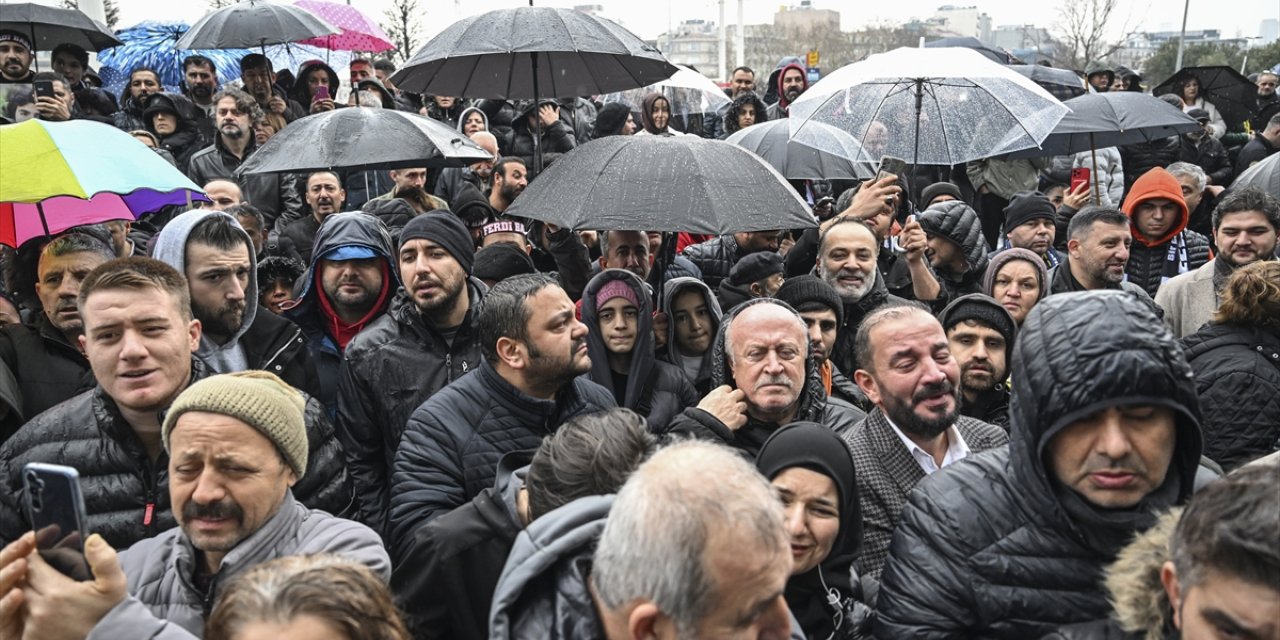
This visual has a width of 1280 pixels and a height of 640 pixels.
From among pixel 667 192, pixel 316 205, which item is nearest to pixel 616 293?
pixel 667 192

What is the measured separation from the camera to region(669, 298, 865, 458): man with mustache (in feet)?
11.6

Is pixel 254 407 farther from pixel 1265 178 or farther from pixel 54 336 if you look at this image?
pixel 1265 178

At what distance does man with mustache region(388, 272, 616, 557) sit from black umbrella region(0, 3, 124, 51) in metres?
6.99

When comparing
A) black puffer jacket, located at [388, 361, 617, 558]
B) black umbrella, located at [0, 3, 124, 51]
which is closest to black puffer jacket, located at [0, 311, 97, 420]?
black puffer jacket, located at [388, 361, 617, 558]

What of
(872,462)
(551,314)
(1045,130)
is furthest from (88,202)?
(1045,130)

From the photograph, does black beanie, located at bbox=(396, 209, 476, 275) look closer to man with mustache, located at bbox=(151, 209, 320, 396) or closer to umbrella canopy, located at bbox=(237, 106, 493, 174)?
man with mustache, located at bbox=(151, 209, 320, 396)

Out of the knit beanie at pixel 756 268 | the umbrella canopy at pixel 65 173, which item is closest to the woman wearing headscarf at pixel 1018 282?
the knit beanie at pixel 756 268

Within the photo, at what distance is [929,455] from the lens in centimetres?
334

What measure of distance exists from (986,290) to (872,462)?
2.53m

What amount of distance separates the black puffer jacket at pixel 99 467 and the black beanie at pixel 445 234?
1645 millimetres

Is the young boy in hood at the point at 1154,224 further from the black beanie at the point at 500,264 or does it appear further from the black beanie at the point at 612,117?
the black beanie at the point at 612,117

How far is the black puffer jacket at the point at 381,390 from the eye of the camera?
4.07 m

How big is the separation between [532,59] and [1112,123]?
17.0 feet

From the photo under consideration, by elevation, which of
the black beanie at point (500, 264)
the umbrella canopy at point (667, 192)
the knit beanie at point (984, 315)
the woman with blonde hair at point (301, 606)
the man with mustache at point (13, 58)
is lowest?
the knit beanie at point (984, 315)
